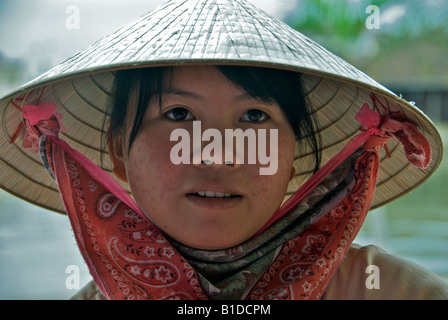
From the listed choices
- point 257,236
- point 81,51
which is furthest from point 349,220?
point 81,51

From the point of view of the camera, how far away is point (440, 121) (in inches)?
552

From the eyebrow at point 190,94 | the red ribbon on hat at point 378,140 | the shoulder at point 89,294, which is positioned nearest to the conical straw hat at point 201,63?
the red ribbon on hat at point 378,140

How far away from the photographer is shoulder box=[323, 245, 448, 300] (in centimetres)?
114

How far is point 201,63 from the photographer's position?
37.9 inches

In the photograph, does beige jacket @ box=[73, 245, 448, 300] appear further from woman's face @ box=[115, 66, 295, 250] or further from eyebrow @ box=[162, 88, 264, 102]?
eyebrow @ box=[162, 88, 264, 102]

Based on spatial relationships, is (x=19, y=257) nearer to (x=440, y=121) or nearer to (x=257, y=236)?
(x=257, y=236)

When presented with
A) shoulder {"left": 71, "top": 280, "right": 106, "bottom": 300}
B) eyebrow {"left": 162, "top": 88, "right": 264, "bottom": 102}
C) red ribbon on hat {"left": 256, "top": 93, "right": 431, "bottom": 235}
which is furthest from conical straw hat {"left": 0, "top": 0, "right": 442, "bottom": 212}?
shoulder {"left": 71, "top": 280, "right": 106, "bottom": 300}

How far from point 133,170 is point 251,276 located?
350mm

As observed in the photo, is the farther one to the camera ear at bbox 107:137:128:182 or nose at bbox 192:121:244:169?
ear at bbox 107:137:128:182

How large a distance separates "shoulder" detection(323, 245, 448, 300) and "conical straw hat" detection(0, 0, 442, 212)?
11.2 inches

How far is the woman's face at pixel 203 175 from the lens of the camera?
1120 millimetres

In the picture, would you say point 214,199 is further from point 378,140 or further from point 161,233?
point 378,140

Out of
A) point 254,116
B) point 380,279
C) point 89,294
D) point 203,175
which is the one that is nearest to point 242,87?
point 254,116
